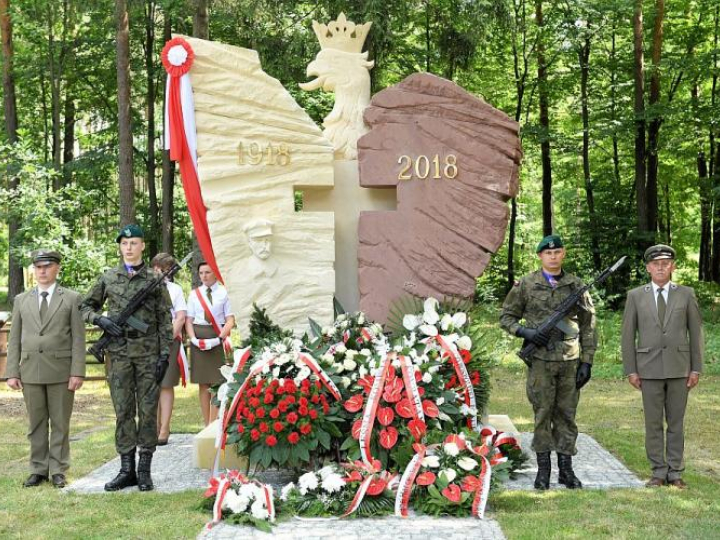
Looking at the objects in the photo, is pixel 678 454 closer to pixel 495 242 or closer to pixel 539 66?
pixel 495 242

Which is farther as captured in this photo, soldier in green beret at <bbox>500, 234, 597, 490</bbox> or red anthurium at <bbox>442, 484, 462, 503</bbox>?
soldier in green beret at <bbox>500, 234, 597, 490</bbox>

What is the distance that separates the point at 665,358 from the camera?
5.93 meters

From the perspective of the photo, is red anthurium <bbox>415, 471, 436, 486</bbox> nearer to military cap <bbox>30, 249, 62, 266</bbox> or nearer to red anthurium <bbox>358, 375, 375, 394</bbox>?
red anthurium <bbox>358, 375, 375, 394</bbox>

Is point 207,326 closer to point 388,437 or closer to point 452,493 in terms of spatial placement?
point 388,437

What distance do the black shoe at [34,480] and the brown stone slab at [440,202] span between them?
2618 millimetres

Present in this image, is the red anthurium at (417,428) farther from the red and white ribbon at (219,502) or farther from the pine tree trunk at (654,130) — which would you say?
the pine tree trunk at (654,130)

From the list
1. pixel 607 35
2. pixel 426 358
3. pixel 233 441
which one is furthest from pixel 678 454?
pixel 607 35

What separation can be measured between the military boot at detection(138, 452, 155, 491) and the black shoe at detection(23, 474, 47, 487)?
785 millimetres

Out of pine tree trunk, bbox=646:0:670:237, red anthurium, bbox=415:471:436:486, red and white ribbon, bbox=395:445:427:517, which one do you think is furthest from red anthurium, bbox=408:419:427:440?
pine tree trunk, bbox=646:0:670:237

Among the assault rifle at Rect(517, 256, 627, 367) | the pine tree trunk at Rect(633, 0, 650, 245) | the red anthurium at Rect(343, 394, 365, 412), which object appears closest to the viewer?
the red anthurium at Rect(343, 394, 365, 412)

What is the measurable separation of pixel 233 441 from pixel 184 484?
71cm

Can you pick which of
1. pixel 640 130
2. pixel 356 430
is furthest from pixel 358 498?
pixel 640 130

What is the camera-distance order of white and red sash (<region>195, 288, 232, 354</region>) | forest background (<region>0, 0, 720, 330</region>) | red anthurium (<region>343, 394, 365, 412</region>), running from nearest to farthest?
red anthurium (<region>343, 394, 365, 412</region>)
white and red sash (<region>195, 288, 232, 354</region>)
forest background (<region>0, 0, 720, 330</region>)

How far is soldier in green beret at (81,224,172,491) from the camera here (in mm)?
6031
